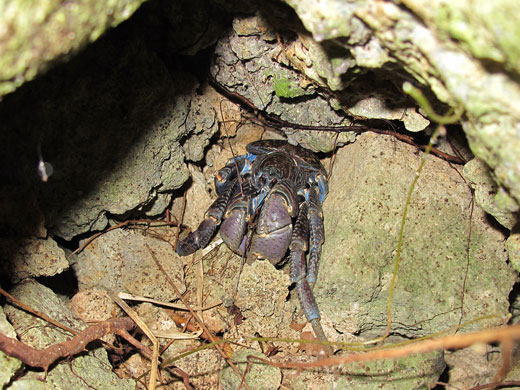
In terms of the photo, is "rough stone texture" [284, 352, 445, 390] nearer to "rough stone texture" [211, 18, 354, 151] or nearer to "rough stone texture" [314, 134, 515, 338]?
"rough stone texture" [314, 134, 515, 338]

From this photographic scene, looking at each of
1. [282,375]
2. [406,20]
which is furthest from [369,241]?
[406,20]

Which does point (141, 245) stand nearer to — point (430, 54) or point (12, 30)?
point (12, 30)

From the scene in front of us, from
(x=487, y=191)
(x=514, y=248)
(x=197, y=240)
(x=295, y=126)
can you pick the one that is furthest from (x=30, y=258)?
(x=514, y=248)

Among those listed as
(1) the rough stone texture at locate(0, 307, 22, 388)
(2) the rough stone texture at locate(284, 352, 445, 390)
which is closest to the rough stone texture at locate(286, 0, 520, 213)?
(2) the rough stone texture at locate(284, 352, 445, 390)

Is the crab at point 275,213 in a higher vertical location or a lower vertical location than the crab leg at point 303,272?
higher

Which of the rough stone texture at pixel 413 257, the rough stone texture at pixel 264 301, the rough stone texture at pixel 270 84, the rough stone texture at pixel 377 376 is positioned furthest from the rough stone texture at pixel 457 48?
the rough stone texture at pixel 264 301

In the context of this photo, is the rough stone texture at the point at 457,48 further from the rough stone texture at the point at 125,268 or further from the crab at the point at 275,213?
the rough stone texture at the point at 125,268
